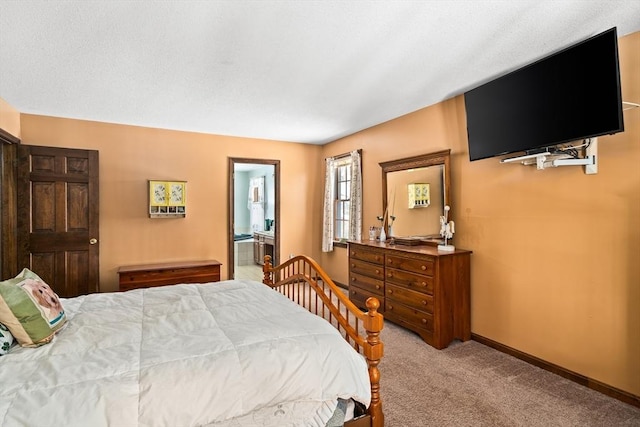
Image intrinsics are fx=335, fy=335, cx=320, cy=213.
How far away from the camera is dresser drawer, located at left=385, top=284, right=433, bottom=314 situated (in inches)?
129

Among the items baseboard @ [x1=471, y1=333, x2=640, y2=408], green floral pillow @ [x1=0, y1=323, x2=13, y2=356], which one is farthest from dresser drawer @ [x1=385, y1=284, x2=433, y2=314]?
green floral pillow @ [x1=0, y1=323, x2=13, y2=356]

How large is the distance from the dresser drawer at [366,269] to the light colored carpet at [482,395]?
0.94 m

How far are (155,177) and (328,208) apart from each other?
2.64m

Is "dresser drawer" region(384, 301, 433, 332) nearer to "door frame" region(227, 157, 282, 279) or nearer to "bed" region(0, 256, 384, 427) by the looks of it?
"bed" region(0, 256, 384, 427)

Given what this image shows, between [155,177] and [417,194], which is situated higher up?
[155,177]

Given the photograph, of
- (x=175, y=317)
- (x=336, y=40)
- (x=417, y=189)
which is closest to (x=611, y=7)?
(x=336, y=40)

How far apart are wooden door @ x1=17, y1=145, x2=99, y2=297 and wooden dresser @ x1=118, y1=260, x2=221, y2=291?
16.0 inches

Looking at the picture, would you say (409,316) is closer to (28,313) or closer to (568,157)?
(568,157)

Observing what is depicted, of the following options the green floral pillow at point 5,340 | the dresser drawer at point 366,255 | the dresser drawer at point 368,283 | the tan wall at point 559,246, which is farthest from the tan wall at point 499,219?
the green floral pillow at point 5,340

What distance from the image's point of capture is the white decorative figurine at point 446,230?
11.2 ft

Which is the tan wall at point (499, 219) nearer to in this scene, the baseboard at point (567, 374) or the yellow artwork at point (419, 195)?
the baseboard at point (567, 374)

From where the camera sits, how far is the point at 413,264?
3416 millimetres

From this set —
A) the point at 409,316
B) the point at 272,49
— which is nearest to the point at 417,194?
the point at 409,316

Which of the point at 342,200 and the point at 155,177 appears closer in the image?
the point at 155,177
